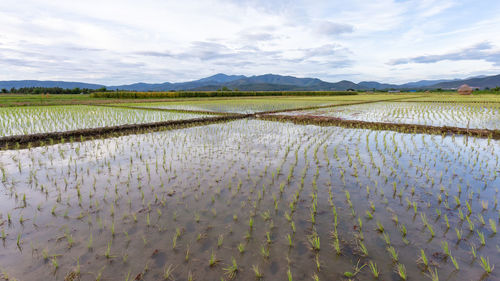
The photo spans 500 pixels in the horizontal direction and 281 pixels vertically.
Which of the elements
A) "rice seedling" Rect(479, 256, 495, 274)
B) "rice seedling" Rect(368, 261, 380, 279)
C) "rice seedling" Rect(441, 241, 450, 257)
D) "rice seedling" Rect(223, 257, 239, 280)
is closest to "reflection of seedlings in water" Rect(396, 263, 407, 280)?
"rice seedling" Rect(368, 261, 380, 279)

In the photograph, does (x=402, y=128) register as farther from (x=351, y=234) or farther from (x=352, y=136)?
(x=351, y=234)

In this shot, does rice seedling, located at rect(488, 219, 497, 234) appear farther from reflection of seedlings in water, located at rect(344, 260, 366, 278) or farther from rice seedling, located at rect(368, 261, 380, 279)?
reflection of seedlings in water, located at rect(344, 260, 366, 278)

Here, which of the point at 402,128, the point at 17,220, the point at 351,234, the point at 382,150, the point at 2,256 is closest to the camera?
the point at 2,256

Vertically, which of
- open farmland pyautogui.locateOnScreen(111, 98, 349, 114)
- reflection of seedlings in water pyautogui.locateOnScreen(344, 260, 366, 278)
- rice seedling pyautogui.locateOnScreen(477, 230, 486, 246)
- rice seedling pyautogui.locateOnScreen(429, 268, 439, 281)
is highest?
open farmland pyautogui.locateOnScreen(111, 98, 349, 114)

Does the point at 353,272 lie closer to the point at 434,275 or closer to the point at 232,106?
the point at 434,275

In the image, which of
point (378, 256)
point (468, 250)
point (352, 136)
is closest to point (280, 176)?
point (378, 256)

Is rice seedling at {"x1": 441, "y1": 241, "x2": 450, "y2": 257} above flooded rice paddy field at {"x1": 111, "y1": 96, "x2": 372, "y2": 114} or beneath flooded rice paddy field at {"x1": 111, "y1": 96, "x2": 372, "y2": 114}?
beneath

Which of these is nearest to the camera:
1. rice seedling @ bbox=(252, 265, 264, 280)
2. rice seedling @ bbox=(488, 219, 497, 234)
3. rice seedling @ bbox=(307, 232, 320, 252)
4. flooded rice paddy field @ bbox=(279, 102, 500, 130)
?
rice seedling @ bbox=(252, 265, 264, 280)
